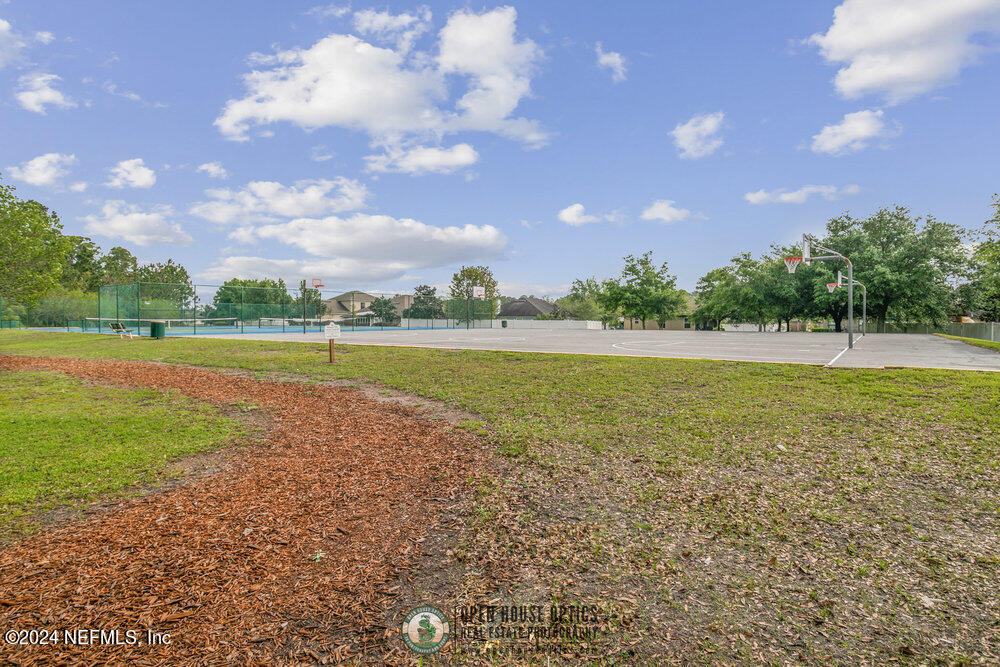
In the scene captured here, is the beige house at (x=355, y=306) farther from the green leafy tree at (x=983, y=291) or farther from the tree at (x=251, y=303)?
the green leafy tree at (x=983, y=291)

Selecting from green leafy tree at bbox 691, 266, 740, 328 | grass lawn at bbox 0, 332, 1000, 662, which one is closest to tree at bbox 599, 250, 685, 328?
green leafy tree at bbox 691, 266, 740, 328

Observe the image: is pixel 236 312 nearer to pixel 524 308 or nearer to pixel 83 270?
pixel 83 270

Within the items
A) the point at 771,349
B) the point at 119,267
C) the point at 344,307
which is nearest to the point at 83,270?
the point at 119,267

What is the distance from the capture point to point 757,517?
11.7ft

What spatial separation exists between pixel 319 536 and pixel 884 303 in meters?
50.9

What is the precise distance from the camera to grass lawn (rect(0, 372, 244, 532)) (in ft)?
12.7

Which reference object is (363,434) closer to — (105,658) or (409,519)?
(409,519)

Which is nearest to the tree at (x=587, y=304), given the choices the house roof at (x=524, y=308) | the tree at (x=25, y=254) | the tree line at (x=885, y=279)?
the house roof at (x=524, y=308)

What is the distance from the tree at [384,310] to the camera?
38625 mm

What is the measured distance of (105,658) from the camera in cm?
210

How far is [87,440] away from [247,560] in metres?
3.91

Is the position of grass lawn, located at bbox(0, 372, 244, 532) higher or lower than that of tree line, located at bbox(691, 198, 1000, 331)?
lower

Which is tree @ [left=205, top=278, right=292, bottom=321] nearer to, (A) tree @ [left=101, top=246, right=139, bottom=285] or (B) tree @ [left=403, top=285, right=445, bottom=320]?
(B) tree @ [left=403, top=285, right=445, bottom=320]

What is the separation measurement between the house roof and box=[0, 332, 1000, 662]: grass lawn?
236 feet
